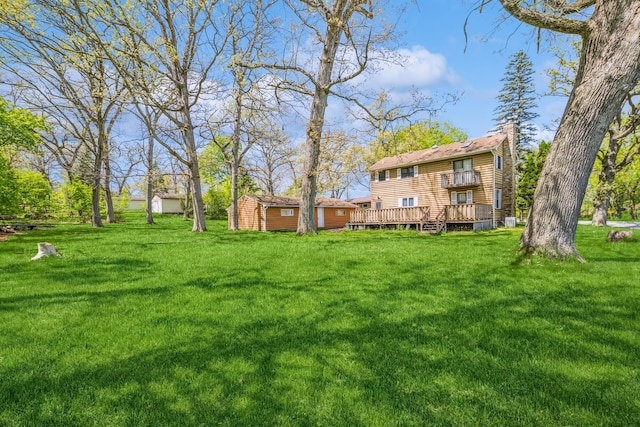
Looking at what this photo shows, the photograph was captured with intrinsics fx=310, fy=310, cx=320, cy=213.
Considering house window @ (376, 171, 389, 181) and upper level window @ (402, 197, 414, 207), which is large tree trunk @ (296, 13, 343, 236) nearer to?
upper level window @ (402, 197, 414, 207)

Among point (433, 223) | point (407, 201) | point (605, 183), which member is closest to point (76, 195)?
point (407, 201)

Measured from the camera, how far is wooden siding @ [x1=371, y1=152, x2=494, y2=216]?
2100cm

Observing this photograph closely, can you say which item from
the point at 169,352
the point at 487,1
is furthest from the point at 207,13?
the point at 169,352

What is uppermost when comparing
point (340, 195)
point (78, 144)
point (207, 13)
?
point (207, 13)

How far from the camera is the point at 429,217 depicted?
64.3 feet

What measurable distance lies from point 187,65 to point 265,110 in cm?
423

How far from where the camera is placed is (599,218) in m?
20.3

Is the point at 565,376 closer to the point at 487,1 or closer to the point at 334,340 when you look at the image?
the point at 334,340

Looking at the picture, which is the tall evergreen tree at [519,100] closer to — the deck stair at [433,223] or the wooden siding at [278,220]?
the deck stair at [433,223]

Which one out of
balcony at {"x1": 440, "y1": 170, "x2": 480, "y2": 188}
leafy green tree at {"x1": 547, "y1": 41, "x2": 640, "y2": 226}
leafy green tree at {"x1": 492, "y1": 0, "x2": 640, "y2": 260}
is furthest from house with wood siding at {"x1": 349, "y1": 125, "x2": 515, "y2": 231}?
leafy green tree at {"x1": 492, "y1": 0, "x2": 640, "y2": 260}

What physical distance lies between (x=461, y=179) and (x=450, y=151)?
2.78 m

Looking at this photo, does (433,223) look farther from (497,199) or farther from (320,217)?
(320,217)

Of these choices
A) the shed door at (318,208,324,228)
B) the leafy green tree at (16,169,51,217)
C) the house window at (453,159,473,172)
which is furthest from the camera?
the shed door at (318,208,324,228)

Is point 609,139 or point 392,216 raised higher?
point 609,139
